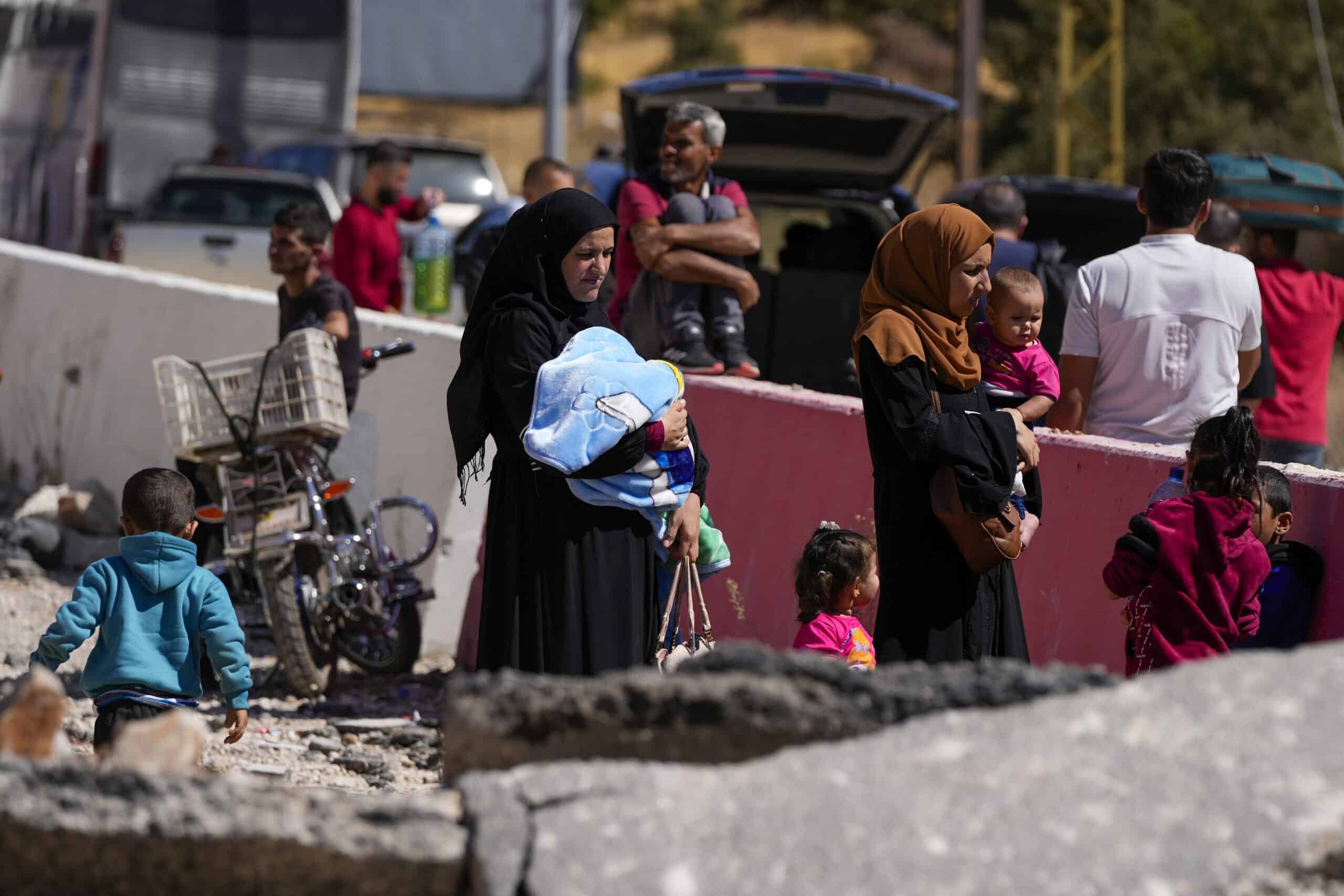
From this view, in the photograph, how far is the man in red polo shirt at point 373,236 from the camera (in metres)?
8.88

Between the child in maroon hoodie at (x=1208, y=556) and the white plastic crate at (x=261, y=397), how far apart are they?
325 centimetres

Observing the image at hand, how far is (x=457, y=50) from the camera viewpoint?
85.1 feet

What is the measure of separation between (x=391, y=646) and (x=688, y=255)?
1997 millimetres

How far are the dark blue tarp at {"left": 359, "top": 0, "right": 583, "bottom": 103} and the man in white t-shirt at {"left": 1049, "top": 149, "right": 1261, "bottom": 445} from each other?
19009 millimetres

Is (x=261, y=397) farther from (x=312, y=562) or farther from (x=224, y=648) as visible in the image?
(x=224, y=648)

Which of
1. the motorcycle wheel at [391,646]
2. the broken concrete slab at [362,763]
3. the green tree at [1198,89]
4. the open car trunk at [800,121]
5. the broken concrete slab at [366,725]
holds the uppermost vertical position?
the green tree at [1198,89]

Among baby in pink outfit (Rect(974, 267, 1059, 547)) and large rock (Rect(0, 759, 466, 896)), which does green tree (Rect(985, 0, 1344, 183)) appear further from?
large rock (Rect(0, 759, 466, 896))

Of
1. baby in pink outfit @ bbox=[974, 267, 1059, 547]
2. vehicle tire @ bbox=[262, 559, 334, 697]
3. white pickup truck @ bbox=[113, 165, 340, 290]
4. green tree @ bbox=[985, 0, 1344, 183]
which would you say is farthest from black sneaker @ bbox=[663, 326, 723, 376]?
green tree @ bbox=[985, 0, 1344, 183]

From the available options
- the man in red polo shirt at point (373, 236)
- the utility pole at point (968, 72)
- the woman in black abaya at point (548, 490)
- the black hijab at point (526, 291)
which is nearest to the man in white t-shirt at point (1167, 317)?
the woman in black abaya at point (548, 490)

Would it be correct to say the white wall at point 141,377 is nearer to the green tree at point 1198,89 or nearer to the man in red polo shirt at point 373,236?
the man in red polo shirt at point 373,236

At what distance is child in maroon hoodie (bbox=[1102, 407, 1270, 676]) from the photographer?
168 inches

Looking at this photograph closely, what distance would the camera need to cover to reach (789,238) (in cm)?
1041

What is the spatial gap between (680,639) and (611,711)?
2949 mm

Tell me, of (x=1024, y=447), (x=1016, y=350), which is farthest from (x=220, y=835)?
(x=1016, y=350)
